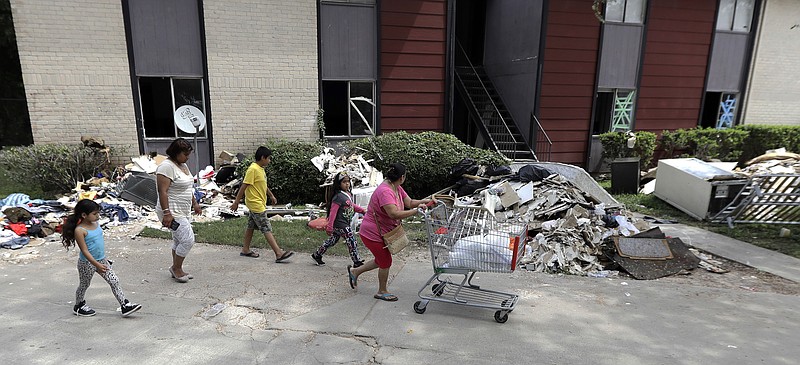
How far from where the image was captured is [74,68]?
31.9 ft

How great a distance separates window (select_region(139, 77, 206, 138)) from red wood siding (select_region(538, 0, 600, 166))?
9.32 m

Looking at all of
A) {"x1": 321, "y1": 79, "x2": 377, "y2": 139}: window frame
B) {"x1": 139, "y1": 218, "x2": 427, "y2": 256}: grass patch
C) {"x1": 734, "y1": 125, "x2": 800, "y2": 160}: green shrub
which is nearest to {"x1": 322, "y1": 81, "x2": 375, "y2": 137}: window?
{"x1": 321, "y1": 79, "x2": 377, "y2": 139}: window frame

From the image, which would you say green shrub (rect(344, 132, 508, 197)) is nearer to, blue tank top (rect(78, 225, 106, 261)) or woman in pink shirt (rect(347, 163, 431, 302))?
woman in pink shirt (rect(347, 163, 431, 302))

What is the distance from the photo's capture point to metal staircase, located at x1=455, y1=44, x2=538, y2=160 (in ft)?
41.7

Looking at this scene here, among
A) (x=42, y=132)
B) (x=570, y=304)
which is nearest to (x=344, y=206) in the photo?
(x=570, y=304)

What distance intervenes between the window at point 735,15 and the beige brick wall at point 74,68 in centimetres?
1675

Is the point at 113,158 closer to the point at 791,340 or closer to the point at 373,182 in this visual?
the point at 373,182

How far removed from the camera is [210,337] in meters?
3.90

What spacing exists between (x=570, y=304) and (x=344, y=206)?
9.53ft

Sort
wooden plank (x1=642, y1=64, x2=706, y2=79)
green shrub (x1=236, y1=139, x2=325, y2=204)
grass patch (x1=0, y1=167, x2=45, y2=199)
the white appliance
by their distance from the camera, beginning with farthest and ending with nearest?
wooden plank (x1=642, y1=64, x2=706, y2=79) < green shrub (x1=236, y1=139, x2=325, y2=204) < grass patch (x1=0, y1=167, x2=45, y2=199) < the white appliance

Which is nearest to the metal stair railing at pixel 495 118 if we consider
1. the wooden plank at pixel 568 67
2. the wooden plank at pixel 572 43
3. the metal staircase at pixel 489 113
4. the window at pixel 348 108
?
the metal staircase at pixel 489 113

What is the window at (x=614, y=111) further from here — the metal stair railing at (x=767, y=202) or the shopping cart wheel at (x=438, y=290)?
the shopping cart wheel at (x=438, y=290)

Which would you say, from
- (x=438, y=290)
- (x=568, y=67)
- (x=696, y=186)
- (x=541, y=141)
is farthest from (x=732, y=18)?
(x=438, y=290)

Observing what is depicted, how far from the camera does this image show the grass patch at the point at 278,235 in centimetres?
658
